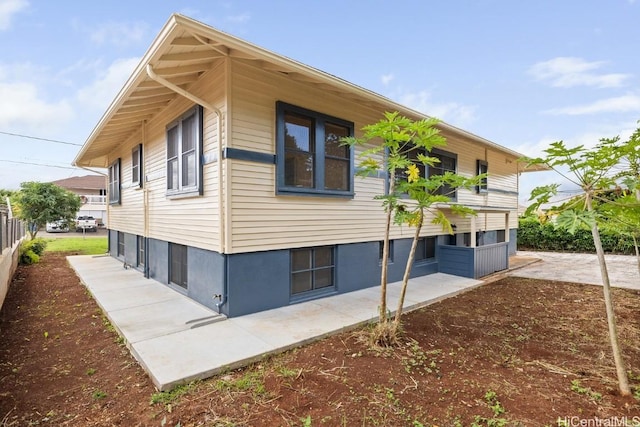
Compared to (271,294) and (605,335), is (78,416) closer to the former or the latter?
(271,294)

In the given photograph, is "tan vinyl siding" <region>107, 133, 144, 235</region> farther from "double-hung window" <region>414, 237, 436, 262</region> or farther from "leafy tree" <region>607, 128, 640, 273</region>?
"leafy tree" <region>607, 128, 640, 273</region>

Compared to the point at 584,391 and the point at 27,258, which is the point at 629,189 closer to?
the point at 584,391

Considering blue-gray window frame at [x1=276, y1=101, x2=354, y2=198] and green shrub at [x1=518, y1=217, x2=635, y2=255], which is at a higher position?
blue-gray window frame at [x1=276, y1=101, x2=354, y2=198]

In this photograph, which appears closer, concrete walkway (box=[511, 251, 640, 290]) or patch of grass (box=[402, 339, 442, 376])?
patch of grass (box=[402, 339, 442, 376])

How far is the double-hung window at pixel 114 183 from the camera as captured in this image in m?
10.6

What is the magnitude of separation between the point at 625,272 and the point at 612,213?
31.6ft

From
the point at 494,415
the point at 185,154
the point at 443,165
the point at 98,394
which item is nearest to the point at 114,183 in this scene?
the point at 185,154

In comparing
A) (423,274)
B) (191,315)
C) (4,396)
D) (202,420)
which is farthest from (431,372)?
(423,274)

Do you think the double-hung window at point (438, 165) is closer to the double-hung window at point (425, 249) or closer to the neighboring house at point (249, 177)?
the neighboring house at point (249, 177)

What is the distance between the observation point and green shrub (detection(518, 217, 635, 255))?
44.6 feet

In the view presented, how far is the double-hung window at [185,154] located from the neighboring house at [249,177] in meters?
0.02

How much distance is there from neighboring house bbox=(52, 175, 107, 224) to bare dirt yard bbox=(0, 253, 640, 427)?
1183 inches

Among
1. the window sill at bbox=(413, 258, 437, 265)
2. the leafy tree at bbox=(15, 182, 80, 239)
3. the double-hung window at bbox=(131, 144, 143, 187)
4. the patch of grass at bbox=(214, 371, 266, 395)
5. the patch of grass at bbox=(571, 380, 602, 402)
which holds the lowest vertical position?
the patch of grass at bbox=(214, 371, 266, 395)

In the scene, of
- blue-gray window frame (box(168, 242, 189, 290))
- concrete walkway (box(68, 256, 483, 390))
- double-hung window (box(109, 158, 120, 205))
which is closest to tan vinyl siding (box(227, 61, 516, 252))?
concrete walkway (box(68, 256, 483, 390))
